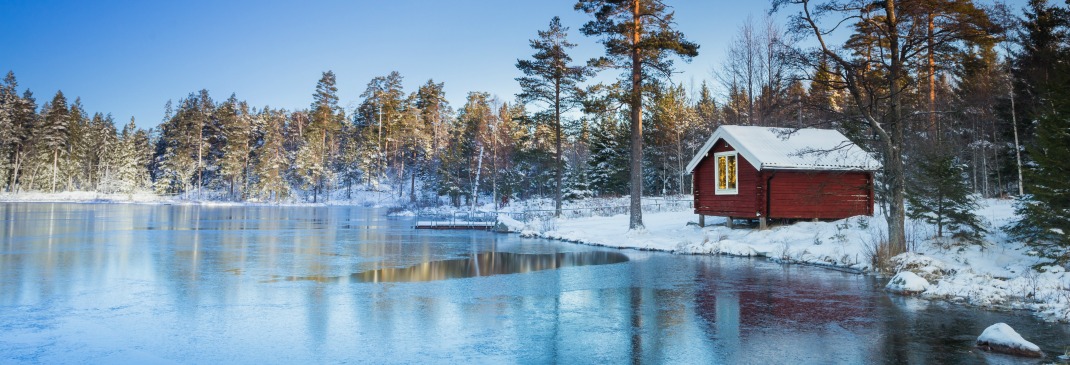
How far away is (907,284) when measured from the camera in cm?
1175

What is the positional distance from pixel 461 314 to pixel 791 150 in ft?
57.8

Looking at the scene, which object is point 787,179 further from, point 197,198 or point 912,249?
point 197,198

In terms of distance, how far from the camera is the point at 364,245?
22.0 meters

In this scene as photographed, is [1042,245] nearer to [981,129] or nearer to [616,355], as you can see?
[616,355]

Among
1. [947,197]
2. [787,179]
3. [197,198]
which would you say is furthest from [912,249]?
[197,198]

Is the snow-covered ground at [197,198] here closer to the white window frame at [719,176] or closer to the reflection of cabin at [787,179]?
the white window frame at [719,176]

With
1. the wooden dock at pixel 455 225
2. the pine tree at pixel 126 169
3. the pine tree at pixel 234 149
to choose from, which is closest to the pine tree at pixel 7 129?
the pine tree at pixel 126 169

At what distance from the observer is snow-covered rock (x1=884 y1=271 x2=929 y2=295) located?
11.5 meters

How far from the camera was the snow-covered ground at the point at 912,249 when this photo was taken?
10.8 m

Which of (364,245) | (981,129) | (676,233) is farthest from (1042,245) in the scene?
(981,129)

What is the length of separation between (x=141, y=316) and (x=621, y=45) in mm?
20403

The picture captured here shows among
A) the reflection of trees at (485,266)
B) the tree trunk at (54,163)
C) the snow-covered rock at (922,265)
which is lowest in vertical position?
the reflection of trees at (485,266)

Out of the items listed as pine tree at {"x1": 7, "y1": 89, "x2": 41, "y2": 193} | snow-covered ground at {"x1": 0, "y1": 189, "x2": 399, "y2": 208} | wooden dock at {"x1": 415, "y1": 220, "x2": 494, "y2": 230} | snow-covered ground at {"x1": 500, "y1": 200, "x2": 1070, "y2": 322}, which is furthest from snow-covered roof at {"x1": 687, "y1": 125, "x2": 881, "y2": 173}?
pine tree at {"x1": 7, "y1": 89, "x2": 41, "y2": 193}

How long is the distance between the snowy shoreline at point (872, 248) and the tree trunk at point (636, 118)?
1063mm
